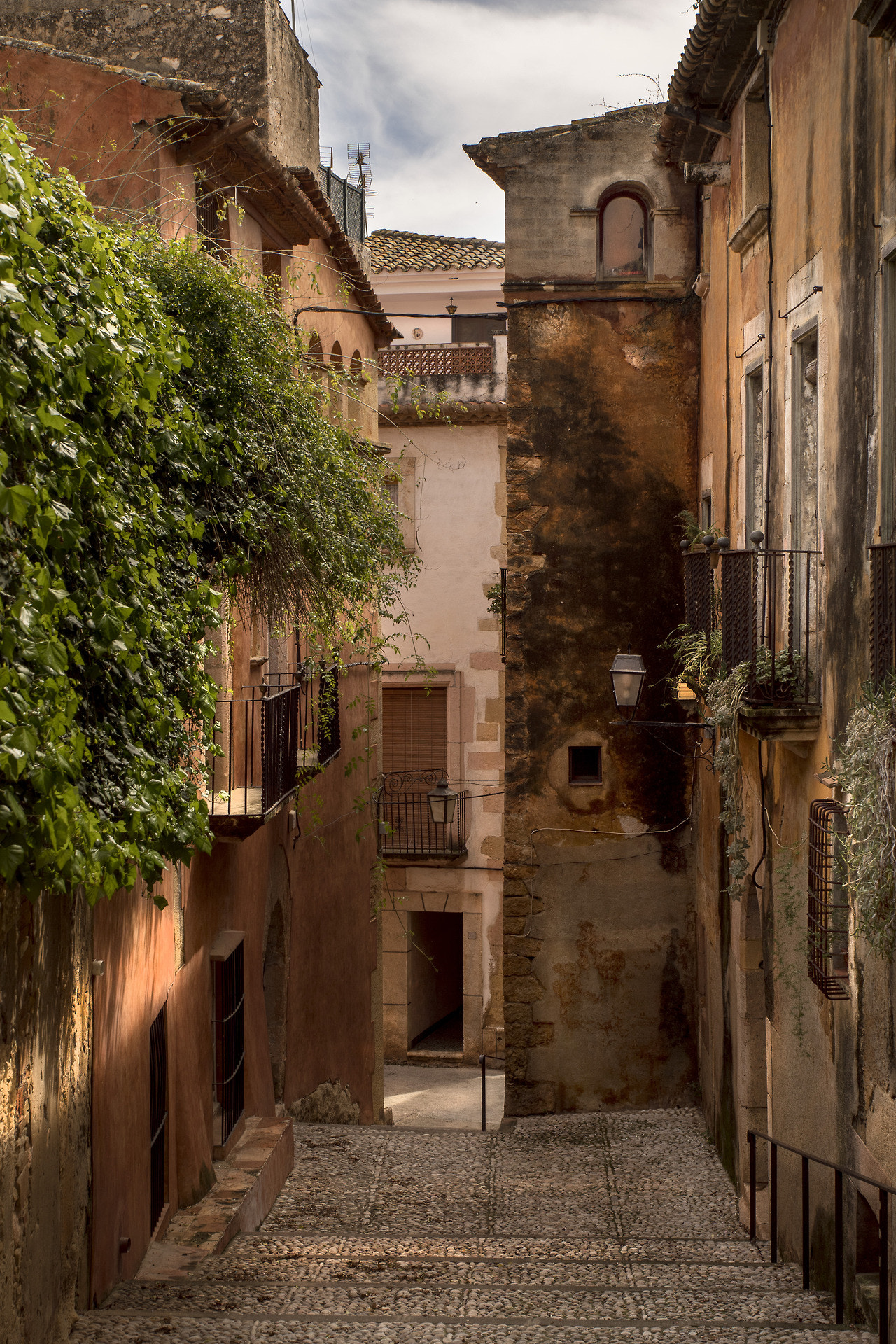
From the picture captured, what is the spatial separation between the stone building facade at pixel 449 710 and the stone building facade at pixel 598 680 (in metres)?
7.15

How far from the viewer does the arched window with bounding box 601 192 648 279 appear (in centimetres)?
1395

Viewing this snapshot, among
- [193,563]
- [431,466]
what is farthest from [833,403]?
[431,466]

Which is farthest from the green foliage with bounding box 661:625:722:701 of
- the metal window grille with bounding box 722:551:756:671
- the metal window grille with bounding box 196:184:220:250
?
the metal window grille with bounding box 196:184:220:250

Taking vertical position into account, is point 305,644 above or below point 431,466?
below

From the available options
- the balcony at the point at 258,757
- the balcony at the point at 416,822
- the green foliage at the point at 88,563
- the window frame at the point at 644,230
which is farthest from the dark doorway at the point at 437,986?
the green foliage at the point at 88,563

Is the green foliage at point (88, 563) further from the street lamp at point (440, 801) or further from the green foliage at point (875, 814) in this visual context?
the street lamp at point (440, 801)

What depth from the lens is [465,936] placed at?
69.2 feet

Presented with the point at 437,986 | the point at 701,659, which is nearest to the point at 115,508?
the point at 701,659

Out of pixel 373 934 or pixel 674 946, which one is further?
pixel 373 934

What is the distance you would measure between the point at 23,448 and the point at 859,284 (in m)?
4.14

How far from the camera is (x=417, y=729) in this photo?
21703 millimetres

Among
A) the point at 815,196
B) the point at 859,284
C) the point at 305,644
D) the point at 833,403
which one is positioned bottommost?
the point at 305,644

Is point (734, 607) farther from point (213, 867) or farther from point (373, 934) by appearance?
point (373, 934)

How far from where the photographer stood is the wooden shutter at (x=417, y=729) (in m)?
21.7
